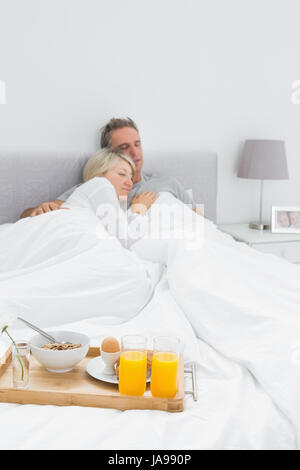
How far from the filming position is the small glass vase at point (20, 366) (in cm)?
100

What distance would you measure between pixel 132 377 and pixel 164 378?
2.7 inches

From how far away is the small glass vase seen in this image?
1.00 meters

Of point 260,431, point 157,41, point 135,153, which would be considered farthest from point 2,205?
point 260,431

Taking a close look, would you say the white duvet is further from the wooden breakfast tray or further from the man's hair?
the man's hair

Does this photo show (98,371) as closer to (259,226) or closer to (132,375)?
(132,375)

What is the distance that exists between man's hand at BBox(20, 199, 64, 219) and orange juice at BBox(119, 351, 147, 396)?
1.42 meters

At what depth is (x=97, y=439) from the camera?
0.87 metres

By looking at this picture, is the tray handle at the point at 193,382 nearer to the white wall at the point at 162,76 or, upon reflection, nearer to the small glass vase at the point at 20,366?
the small glass vase at the point at 20,366

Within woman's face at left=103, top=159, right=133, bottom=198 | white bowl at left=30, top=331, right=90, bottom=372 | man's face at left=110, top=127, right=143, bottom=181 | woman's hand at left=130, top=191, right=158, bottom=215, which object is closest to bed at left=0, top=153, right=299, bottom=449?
white bowl at left=30, top=331, right=90, bottom=372

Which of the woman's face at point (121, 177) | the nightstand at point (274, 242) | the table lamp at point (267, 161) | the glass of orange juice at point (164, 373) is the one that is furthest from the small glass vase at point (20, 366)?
the table lamp at point (267, 161)

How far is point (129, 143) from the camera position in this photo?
265cm

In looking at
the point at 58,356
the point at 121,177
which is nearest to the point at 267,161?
the point at 121,177

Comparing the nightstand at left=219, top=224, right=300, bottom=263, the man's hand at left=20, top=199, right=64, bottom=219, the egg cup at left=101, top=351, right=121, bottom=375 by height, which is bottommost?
the nightstand at left=219, top=224, right=300, bottom=263
